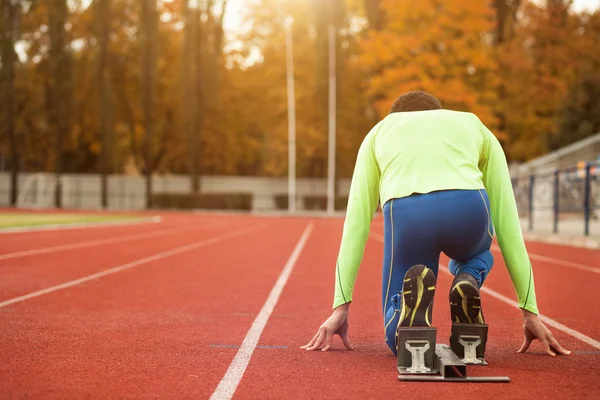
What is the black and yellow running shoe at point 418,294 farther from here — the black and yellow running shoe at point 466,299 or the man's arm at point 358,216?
the man's arm at point 358,216

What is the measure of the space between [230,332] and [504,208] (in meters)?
2.48

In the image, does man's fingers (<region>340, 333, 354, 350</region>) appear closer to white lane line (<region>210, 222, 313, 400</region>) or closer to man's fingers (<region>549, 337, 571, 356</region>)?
white lane line (<region>210, 222, 313, 400</region>)

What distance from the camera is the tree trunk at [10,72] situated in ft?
158

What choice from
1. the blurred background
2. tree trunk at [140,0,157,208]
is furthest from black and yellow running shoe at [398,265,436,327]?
tree trunk at [140,0,157,208]

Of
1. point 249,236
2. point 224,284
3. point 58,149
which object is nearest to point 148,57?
point 58,149

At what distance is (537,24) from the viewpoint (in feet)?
153

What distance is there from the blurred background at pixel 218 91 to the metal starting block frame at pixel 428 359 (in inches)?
1404

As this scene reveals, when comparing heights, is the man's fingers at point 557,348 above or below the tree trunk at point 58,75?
below

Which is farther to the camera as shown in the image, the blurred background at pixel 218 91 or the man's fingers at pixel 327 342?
the blurred background at pixel 218 91

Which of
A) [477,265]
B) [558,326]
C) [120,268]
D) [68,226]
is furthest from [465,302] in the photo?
[68,226]

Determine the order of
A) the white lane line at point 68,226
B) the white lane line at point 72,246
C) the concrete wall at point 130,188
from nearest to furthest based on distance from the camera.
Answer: the white lane line at point 72,246
the white lane line at point 68,226
the concrete wall at point 130,188

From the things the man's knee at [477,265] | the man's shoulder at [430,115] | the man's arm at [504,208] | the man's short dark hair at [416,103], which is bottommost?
the man's knee at [477,265]

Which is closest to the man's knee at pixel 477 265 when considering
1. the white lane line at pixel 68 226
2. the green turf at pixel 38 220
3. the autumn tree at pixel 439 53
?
the white lane line at pixel 68 226

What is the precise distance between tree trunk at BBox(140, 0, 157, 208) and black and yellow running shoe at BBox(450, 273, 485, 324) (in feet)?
Answer: 145
